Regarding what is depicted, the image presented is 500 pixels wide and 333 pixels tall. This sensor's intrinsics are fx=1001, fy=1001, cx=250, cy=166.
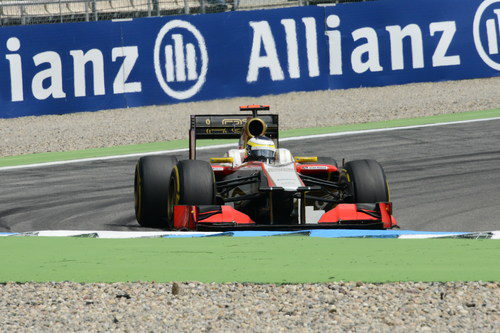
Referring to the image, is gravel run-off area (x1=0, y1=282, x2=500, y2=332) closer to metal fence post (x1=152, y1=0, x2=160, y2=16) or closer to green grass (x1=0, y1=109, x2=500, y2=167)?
green grass (x1=0, y1=109, x2=500, y2=167)

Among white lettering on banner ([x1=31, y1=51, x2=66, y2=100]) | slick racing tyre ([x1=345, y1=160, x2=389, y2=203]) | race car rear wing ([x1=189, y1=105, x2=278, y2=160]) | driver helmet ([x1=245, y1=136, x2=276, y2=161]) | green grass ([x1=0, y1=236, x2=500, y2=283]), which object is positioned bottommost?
green grass ([x1=0, y1=236, x2=500, y2=283])

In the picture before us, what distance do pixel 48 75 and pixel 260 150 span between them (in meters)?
10.5

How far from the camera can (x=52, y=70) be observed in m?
20.1

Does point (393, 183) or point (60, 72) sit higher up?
point (60, 72)

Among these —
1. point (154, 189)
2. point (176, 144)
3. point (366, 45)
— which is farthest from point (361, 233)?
point (366, 45)

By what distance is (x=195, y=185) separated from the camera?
9.62 meters

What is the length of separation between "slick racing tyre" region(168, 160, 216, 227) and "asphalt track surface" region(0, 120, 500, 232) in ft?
4.12

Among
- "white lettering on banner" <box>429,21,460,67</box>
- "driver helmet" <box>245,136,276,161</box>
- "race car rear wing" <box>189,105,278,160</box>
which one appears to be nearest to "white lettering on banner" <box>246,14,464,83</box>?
"white lettering on banner" <box>429,21,460,67</box>

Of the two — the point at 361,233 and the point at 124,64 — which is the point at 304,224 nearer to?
the point at 361,233

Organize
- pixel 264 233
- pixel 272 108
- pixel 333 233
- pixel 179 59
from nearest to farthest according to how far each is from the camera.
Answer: pixel 333 233 < pixel 264 233 < pixel 179 59 < pixel 272 108

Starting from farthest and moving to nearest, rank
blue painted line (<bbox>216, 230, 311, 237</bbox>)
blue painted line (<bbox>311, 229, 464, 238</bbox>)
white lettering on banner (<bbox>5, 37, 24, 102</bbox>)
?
white lettering on banner (<bbox>5, 37, 24, 102</bbox>) → blue painted line (<bbox>216, 230, 311, 237</bbox>) → blue painted line (<bbox>311, 229, 464, 238</bbox>)

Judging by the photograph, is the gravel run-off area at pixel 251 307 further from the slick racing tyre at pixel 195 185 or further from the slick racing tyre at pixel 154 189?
the slick racing tyre at pixel 154 189

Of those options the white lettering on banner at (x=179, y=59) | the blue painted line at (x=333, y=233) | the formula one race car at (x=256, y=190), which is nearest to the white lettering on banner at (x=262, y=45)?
the white lettering on banner at (x=179, y=59)

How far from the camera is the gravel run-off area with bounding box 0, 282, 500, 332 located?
5.92 meters
